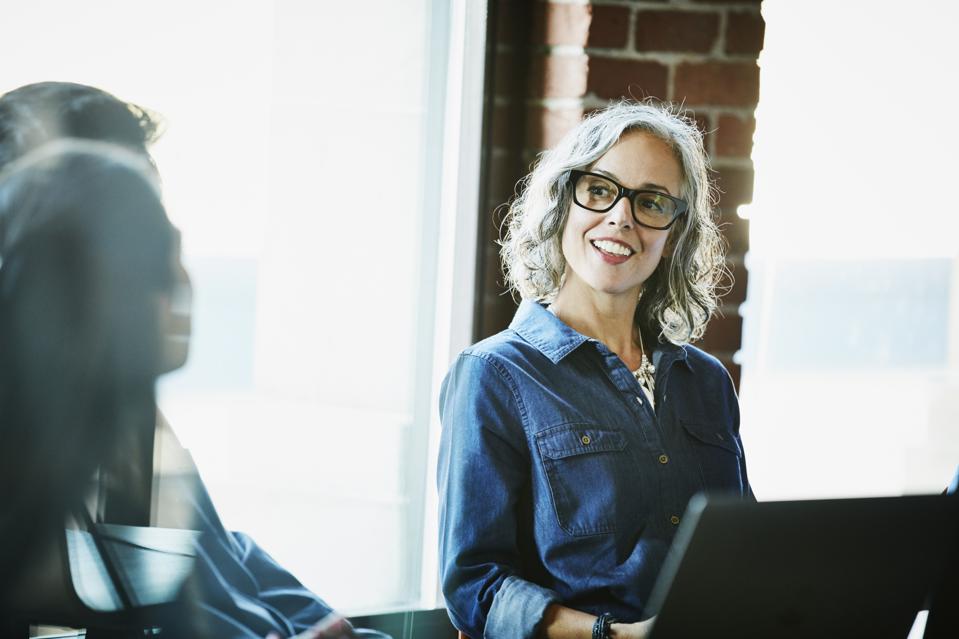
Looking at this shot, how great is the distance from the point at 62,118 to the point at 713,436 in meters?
1.06

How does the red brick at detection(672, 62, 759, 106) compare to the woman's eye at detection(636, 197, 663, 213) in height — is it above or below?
above

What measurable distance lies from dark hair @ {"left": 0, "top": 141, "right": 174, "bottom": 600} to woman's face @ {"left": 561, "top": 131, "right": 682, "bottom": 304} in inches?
26.1

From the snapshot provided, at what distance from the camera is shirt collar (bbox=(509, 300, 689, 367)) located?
1341 millimetres

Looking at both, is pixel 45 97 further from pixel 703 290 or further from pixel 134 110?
pixel 703 290

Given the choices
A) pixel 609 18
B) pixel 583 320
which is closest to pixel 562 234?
pixel 583 320

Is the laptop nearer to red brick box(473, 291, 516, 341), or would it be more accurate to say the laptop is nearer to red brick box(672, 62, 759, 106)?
red brick box(473, 291, 516, 341)

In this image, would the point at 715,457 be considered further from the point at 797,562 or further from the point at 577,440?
the point at 797,562

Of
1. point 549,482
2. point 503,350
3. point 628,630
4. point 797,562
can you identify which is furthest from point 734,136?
point 797,562

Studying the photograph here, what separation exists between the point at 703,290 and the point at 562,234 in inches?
12.0

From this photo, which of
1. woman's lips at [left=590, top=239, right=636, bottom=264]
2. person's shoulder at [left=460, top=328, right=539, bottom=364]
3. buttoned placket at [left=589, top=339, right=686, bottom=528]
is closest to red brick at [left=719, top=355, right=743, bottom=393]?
buttoned placket at [left=589, top=339, right=686, bottom=528]

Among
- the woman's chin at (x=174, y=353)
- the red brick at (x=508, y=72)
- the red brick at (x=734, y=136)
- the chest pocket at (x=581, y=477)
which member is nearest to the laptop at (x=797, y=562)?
the chest pocket at (x=581, y=477)

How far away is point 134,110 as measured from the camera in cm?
120

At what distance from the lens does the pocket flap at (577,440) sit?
1263 millimetres

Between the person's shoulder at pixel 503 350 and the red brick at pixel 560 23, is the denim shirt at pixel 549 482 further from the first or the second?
the red brick at pixel 560 23
